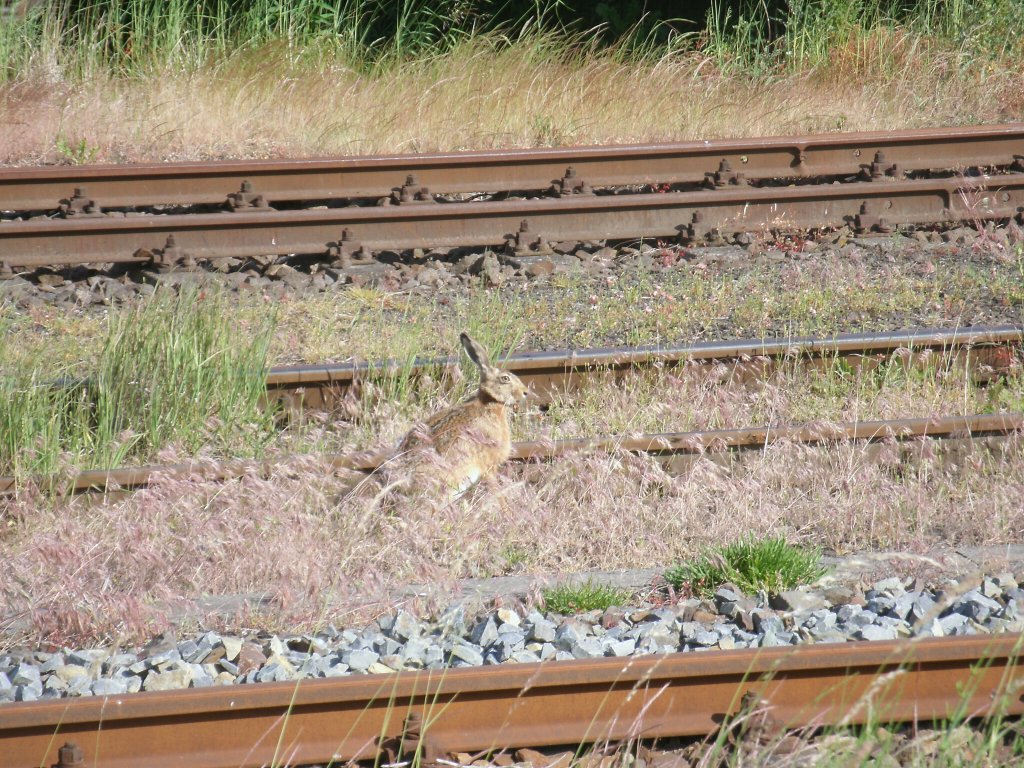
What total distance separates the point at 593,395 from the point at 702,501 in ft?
3.88

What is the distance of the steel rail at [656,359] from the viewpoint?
21.0 feet

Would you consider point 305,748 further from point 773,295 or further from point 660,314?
point 773,295

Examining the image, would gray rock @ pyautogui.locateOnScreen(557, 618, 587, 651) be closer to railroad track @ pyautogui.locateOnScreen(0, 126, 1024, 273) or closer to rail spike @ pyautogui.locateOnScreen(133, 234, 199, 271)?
railroad track @ pyautogui.locateOnScreen(0, 126, 1024, 273)

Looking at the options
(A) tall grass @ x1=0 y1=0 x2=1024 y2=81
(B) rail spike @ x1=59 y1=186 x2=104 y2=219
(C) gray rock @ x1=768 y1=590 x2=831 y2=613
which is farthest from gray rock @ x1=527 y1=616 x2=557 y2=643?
(A) tall grass @ x1=0 y1=0 x2=1024 y2=81

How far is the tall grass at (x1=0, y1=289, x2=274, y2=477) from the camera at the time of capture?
574 centimetres

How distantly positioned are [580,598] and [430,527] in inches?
30.6

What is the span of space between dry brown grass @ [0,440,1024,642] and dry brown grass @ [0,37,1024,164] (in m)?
6.14

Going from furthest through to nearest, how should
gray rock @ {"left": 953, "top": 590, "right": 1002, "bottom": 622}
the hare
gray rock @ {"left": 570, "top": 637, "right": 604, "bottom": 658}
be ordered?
the hare
gray rock @ {"left": 953, "top": 590, "right": 1002, "bottom": 622}
gray rock @ {"left": 570, "top": 637, "right": 604, "bottom": 658}

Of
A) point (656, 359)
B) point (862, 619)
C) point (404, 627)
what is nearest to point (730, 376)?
point (656, 359)

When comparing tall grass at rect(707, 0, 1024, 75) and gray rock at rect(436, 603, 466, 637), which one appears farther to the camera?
tall grass at rect(707, 0, 1024, 75)

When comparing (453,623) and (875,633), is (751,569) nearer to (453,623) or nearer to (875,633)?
(875,633)

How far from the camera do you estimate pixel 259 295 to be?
796 centimetres

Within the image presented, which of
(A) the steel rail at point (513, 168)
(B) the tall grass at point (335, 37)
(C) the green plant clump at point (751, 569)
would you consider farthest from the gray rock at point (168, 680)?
(B) the tall grass at point (335, 37)

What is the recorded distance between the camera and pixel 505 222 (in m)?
9.16
